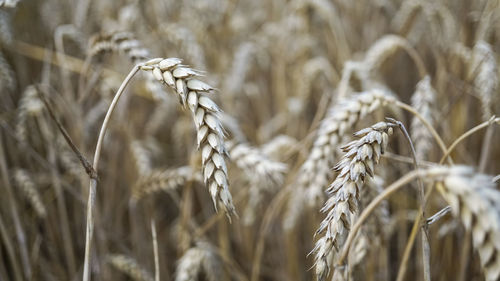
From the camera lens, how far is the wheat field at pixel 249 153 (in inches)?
27.9

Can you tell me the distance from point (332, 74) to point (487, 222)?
1.72 metres

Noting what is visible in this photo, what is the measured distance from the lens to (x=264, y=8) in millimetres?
3494

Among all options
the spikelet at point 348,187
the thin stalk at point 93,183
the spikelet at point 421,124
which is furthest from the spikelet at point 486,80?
the thin stalk at point 93,183

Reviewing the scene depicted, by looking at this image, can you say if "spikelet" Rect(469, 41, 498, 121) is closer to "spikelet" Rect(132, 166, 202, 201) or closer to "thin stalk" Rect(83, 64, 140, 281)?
"spikelet" Rect(132, 166, 202, 201)

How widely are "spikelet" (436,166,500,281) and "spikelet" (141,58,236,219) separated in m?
0.36

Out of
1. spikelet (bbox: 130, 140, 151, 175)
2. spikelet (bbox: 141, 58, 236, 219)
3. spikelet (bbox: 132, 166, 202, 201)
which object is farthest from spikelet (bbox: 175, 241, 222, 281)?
spikelet (bbox: 141, 58, 236, 219)

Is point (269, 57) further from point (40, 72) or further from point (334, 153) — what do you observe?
point (334, 153)

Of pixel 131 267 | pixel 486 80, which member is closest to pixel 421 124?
pixel 486 80

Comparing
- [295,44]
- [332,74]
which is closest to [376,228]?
[332,74]

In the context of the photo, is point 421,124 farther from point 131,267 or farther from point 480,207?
point 131,267

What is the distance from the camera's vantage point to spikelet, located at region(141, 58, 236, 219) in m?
0.68

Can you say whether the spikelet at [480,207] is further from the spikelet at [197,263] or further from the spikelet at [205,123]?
the spikelet at [197,263]

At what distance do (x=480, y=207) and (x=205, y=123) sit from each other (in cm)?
45

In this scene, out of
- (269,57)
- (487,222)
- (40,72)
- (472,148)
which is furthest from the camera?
(269,57)
